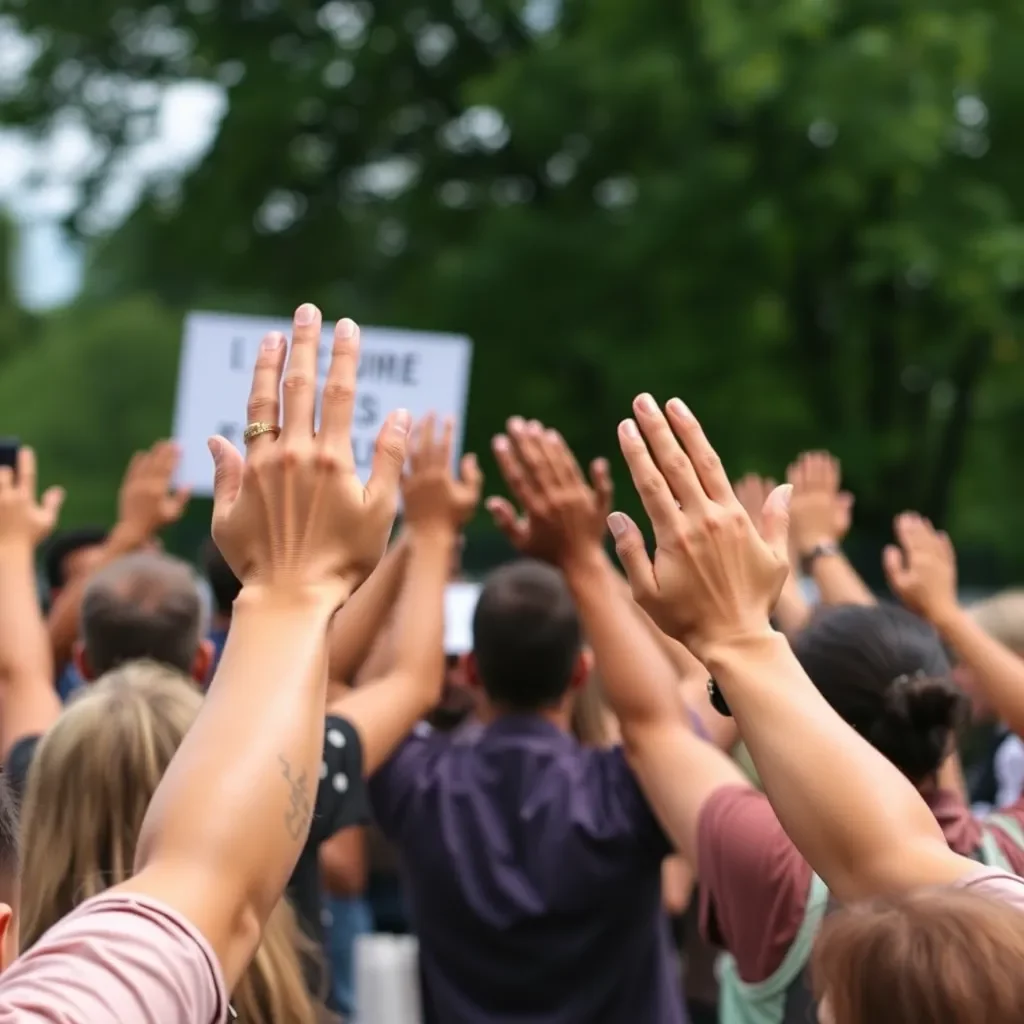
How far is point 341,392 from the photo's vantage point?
1533mm

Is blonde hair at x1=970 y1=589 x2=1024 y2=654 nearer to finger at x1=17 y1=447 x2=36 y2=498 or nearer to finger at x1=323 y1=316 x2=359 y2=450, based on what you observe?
finger at x1=17 y1=447 x2=36 y2=498

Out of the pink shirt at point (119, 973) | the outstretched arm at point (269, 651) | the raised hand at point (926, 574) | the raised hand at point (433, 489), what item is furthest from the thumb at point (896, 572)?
the pink shirt at point (119, 973)

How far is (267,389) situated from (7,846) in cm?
52

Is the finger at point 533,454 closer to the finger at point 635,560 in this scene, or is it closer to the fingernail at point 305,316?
the finger at point 635,560

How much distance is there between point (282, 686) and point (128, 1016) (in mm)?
327

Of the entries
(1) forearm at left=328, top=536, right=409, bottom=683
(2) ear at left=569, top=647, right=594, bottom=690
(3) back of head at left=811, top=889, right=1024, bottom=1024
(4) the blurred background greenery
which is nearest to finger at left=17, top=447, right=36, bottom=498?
(1) forearm at left=328, top=536, right=409, bottom=683

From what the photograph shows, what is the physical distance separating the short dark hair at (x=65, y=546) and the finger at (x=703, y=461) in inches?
152

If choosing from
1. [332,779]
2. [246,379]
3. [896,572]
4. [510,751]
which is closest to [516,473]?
[510,751]

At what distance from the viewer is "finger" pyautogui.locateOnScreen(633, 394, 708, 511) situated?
67.2 inches

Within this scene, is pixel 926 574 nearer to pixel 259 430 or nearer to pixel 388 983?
pixel 259 430

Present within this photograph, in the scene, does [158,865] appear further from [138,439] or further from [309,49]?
[138,439]

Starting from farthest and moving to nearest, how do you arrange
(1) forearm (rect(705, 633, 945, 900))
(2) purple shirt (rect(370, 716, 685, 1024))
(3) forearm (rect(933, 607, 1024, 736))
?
1. (2) purple shirt (rect(370, 716, 685, 1024))
2. (3) forearm (rect(933, 607, 1024, 736))
3. (1) forearm (rect(705, 633, 945, 900))

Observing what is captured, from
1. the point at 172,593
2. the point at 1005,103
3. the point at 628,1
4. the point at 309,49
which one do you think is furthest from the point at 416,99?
the point at 172,593

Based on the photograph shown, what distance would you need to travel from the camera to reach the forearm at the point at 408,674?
280cm
